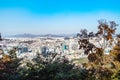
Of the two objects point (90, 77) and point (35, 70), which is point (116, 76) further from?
point (35, 70)

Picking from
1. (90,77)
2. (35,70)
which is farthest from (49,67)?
(90,77)

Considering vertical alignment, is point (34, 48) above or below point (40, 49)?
below

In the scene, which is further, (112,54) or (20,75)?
(112,54)

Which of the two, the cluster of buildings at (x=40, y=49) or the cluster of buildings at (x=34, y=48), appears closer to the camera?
the cluster of buildings at (x=40, y=49)

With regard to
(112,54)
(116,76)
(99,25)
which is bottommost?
(116,76)

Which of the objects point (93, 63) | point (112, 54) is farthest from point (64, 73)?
point (112, 54)

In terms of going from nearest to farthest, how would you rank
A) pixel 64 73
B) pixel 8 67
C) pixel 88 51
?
pixel 64 73
pixel 88 51
pixel 8 67

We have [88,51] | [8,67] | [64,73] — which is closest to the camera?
[64,73]

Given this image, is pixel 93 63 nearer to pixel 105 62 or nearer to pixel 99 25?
pixel 105 62

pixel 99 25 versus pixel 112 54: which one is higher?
pixel 99 25

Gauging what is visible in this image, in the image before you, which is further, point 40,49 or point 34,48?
point 34,48

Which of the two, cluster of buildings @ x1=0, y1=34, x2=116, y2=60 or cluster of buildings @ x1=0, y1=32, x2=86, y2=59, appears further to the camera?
cluster of buildings @ x1=0, y1=32, x2=86, y2=59
